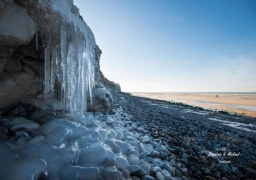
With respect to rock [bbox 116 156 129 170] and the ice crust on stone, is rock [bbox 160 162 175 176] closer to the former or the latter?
the ice crust on stone

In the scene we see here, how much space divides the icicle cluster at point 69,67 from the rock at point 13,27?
66 centimetres

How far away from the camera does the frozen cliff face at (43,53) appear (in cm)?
259

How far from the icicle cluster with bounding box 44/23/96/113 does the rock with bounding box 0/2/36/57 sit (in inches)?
25.9

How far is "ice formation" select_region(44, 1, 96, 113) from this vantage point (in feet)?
11.5

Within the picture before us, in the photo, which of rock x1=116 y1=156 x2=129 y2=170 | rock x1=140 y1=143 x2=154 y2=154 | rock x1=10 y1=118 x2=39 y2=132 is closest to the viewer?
rock x1=116 y1=156 x2=129 y2=170

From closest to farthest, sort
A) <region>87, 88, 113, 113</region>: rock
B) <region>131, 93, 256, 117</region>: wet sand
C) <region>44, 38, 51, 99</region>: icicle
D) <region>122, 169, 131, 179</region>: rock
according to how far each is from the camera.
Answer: <region>122, 169, 131, 179</region>: rock
<region>44, 38, 51, 99</region>: icicle
<region>87, 88, 113, 113</region>: rock
<region>131, 93, 256, 117</region>: wet sand

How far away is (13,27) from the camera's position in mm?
2475

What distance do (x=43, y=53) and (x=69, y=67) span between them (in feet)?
2.61

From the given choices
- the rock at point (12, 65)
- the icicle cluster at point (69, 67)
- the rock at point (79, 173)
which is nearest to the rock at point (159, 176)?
the rock at point (79, 173)

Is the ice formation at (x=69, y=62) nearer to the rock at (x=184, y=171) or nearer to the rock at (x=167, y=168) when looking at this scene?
the rock at (x=167, y=168)

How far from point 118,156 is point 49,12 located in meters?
3.13

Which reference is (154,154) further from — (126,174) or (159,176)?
(126,174)

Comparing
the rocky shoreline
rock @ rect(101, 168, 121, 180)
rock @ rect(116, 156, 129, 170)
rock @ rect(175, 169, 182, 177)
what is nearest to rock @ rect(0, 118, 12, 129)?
the rocky shoreline

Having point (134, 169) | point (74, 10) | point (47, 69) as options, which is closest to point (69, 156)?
point (134, 169)
